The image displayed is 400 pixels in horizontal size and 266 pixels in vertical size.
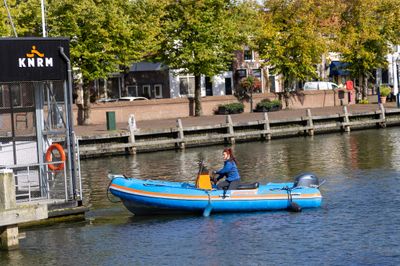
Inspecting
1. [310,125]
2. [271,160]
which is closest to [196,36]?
[310,125]

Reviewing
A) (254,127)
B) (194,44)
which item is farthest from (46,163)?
(194,44)

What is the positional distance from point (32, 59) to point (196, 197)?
7179mm

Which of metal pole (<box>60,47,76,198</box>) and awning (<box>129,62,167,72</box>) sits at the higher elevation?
awning (<box>129,62,167,72</box>)

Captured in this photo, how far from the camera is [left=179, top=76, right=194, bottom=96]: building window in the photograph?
83000mm

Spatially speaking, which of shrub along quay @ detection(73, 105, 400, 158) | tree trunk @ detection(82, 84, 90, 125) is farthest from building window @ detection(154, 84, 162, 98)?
tree trunk @ detection(82, 84, 90, 125)

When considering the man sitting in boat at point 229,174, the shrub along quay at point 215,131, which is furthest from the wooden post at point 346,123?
the man sitting in boat at point 229,174

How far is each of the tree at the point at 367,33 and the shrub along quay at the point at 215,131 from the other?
55.8ft

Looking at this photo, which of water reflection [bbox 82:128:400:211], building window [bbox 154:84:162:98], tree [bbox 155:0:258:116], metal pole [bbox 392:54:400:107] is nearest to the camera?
water reflection [bbox 82:128:400:211]

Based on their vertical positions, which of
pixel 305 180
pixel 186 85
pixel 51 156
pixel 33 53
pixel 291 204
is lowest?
A: pixel 291 204

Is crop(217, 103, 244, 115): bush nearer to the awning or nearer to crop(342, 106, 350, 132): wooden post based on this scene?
the awning

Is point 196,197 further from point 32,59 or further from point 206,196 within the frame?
point 32,59

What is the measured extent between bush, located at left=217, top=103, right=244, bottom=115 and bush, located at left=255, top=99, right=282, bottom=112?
202 centimetres

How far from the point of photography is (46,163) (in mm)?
24109

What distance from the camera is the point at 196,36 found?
71.3 metres
